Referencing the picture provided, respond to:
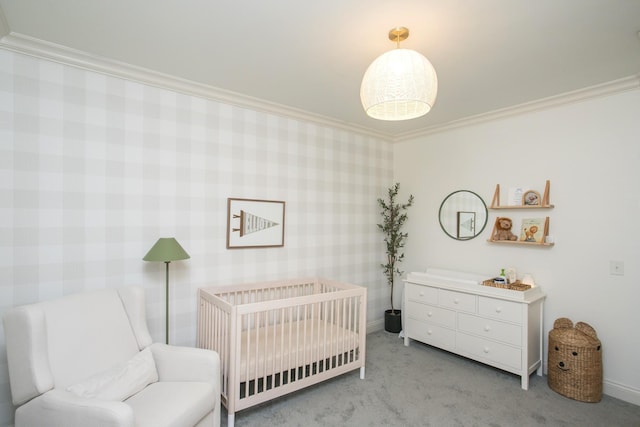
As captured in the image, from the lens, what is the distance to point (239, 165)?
303cm

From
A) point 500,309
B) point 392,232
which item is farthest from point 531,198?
point 392,232

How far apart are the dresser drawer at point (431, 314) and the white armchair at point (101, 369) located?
2.28m

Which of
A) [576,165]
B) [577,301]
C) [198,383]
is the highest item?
[576,165]

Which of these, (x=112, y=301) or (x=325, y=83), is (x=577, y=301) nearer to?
(x=325, y=83)

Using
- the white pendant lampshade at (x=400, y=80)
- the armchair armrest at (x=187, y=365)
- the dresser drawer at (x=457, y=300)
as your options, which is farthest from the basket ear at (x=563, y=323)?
the armchair armrest at (x=187, y=365)

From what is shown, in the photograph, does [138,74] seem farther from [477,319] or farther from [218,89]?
[477,319]

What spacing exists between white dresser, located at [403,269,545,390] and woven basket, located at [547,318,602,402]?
0.19 meters

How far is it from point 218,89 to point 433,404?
10.1 ft

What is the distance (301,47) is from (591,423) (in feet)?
10.6

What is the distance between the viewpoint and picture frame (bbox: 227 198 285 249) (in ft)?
9.73

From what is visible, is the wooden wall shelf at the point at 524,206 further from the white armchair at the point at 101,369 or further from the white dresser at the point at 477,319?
the white armchair at the point at 101,369

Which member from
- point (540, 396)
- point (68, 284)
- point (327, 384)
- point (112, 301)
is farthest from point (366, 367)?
point (68, 284)

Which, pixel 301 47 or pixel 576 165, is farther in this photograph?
pixel 576 165

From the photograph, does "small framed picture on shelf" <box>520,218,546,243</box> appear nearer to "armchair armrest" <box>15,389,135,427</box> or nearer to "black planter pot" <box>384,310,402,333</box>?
"black planter pot" <box>384,310,402,333</box>
